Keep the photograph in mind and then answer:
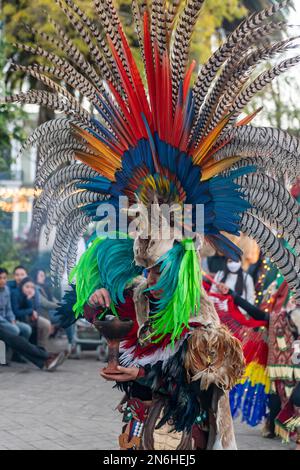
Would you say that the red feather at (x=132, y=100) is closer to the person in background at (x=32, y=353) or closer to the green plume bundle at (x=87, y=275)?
the green plume bundle at (x=87, y=275)

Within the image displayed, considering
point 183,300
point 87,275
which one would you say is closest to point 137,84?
point 87,275

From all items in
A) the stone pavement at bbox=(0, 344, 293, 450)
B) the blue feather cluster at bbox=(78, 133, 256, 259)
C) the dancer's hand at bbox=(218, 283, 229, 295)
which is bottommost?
the stone pavement at bbox=(0, 344, 293, 450)

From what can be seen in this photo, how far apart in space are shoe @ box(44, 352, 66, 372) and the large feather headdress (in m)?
6.20

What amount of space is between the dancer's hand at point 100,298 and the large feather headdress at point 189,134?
0.41 metres

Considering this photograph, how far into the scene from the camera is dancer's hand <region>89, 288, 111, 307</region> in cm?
371

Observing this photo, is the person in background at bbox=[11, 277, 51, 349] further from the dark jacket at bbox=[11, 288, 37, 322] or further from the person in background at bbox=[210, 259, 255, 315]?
the person in background at bbox=[210, 259, 255, 315]

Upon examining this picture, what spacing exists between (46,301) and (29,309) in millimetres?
387

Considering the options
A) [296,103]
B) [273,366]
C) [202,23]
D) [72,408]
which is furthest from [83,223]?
[296,103]

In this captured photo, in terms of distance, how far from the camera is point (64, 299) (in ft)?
13.5

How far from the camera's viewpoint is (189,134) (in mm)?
3646

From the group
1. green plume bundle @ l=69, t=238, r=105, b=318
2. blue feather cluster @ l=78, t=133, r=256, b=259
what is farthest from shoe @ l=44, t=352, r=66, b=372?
blue feather cluster @ l=78, t=133, r=256, b=259

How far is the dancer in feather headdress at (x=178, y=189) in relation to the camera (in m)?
3.54
